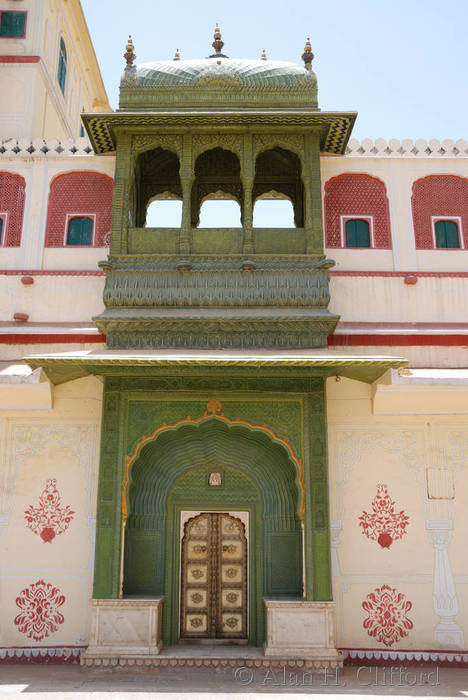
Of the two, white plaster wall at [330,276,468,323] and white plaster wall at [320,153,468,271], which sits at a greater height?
white plaster wall at [320,153,468,271]

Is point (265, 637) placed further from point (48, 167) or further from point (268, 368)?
point (48, 167)

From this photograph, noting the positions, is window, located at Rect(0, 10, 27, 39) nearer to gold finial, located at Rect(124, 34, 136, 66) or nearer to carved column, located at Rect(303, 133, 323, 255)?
gold finial, located at Rect(124, 34, 136, 66)

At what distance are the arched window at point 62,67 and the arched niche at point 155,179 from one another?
3804 mm

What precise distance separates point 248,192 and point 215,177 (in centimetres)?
147

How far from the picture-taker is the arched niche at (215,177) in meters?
9.95

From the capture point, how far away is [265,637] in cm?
788

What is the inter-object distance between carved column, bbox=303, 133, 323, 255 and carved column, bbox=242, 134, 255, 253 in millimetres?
730

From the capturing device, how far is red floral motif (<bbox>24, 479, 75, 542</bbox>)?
8047mm

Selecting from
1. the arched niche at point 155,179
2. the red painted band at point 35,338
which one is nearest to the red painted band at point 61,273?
the red painted band at point 35,338

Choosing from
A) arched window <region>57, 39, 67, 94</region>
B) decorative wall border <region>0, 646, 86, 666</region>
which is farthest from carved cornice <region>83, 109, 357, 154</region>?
decorative wall border <region>0, 646, 86, 666</region>

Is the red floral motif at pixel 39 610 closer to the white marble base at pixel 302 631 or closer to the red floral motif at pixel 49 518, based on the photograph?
the red floral motif at pixel 49 518

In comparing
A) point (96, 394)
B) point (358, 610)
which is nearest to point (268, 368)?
point (96, 394)

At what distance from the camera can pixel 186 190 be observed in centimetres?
884

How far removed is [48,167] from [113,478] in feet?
15.2
